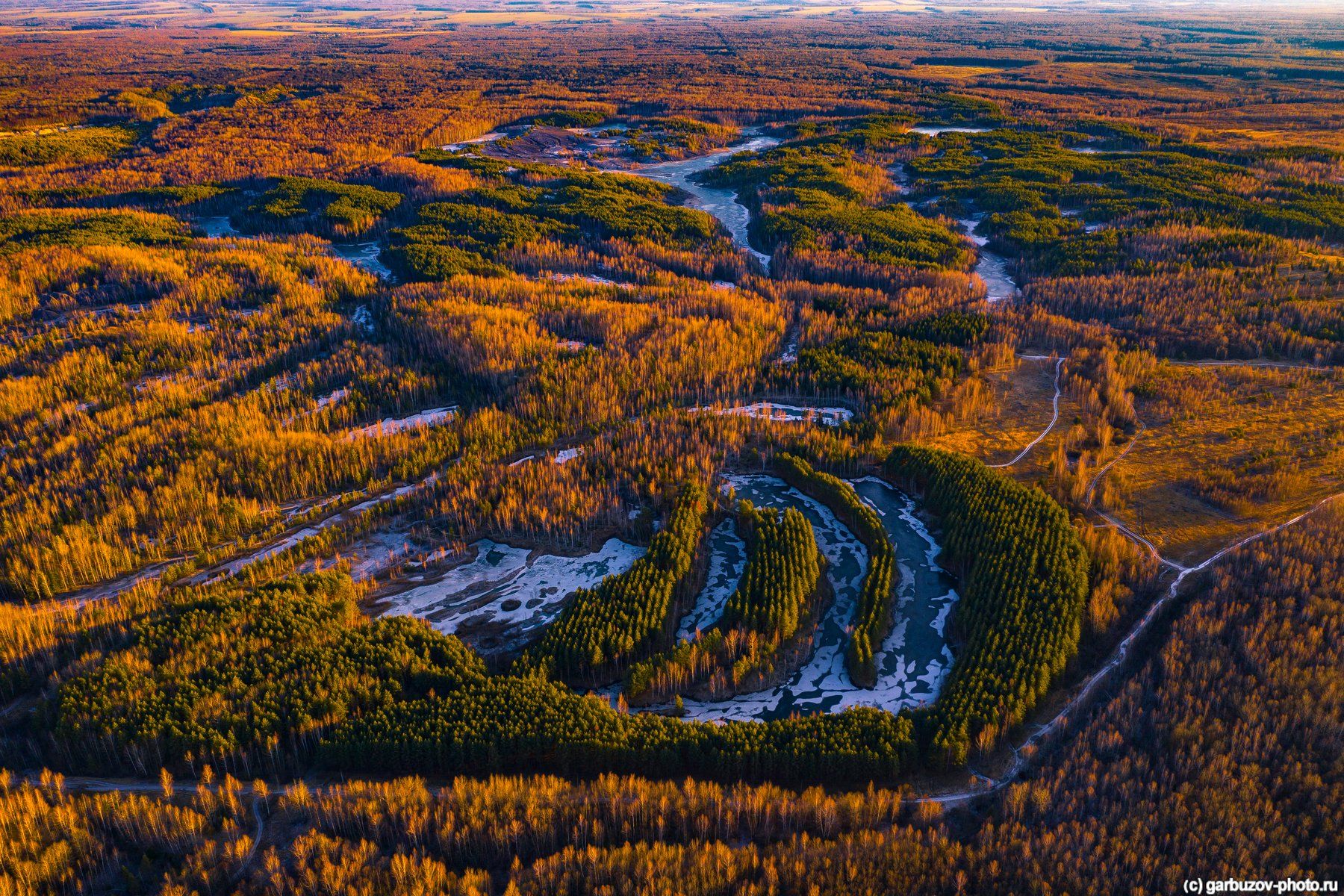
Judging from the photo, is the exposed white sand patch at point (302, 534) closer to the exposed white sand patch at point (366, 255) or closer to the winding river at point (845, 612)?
the winding river at point (845, 612)

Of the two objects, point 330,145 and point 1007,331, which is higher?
point 330,145

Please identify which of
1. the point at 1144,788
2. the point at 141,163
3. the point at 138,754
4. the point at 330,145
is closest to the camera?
the point at 1144,788

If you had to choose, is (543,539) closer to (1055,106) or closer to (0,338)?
(0,338)

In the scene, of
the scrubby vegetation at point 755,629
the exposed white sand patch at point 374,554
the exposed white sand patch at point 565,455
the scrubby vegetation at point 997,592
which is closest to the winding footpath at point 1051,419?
the scrubby vegetation at point 997,592

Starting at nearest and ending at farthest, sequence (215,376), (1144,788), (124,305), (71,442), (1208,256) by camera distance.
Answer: (1144,788) → (71,442) → (215,376) → (124,305) → (1208,256)

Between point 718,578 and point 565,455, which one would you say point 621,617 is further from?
point 565,455

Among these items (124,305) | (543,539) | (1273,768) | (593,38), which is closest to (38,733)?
(543,539)

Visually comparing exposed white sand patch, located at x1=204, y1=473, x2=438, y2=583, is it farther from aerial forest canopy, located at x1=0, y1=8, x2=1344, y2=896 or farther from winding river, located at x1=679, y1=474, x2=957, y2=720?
winding river, located at x1=679, y1=474, x2=957, y2=720
